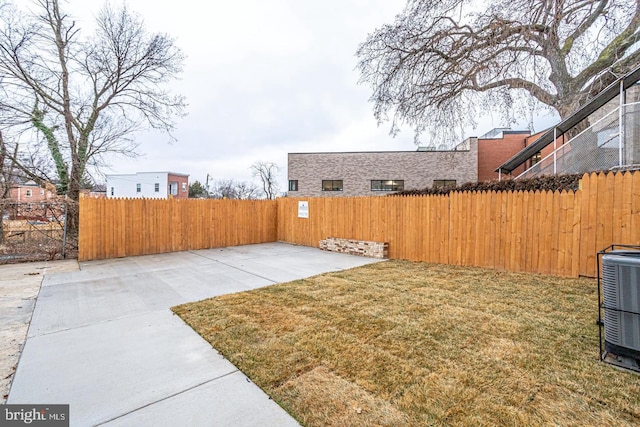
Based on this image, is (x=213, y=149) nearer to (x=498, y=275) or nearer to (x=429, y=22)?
(x=429, y=22)

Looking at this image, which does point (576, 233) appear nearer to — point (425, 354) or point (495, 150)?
point (425, 354)

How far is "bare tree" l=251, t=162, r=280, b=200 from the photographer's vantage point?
1441 inches

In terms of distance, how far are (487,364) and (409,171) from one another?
58.5ft

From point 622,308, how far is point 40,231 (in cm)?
1190

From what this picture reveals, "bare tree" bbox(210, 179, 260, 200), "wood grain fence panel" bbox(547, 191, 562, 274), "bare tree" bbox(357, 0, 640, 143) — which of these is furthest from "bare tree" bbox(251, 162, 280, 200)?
"wood grain fence panel" bbox(547, 191, 562, 274)

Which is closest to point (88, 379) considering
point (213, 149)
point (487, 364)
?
point (487, 364)

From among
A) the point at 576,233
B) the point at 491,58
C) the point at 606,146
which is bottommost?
the point at 576,233

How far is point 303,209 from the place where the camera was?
10.8 metres

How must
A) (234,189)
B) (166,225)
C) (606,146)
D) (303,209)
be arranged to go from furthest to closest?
1. (234,189)
2. (303,209)
3. (166,225)
4. (606,146)

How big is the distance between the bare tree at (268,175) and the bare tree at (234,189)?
6.69ft

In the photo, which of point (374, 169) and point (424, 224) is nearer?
point (424, 224)

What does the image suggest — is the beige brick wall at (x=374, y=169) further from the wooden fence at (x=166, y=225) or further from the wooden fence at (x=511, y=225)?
the wooden fence at (x=511, y=225)

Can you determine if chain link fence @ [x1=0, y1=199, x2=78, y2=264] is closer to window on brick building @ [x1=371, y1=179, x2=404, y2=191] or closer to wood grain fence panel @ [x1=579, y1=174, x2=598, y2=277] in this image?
wood grain fence panel @ [x1=579, y1=174, x2=598, y2=277]

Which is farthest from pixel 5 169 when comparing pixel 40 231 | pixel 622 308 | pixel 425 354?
pixel 622 308
